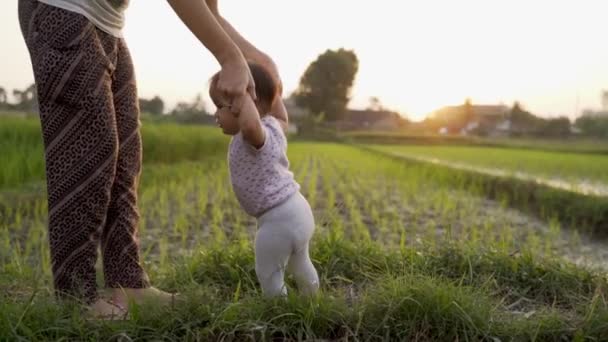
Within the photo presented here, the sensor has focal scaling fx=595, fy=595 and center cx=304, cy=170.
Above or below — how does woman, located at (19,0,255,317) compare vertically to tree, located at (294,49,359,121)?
below

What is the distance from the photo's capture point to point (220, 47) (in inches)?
66.1

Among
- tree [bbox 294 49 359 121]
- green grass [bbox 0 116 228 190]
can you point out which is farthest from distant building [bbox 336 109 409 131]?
green grass [bbox 0 116 228 190]

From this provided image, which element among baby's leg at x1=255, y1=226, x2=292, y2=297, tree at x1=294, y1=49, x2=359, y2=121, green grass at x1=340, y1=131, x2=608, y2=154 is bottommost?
green grass at x1=340, y1=131, x2=608, y2=154

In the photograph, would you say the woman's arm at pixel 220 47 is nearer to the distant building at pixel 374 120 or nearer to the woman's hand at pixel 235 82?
the woman's hand at pixel 235 82

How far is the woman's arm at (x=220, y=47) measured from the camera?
5.34 feet

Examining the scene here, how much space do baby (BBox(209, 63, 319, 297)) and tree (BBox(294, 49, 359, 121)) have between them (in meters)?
39.4

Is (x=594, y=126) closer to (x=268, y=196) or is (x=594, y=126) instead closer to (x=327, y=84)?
(x=327, y=84)

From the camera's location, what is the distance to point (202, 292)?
5.39 feet

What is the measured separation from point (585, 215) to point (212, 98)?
483 cm

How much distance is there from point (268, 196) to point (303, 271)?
272mm

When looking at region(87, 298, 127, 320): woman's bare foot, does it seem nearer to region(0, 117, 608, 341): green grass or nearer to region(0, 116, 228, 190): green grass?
region(0, 117, 608, 341): green grass

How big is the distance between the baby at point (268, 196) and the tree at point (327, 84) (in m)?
39.4

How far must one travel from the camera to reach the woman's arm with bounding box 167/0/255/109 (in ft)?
5.34

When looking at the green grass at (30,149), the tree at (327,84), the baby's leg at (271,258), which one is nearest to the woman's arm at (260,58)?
the baby's leg at (271,258)
